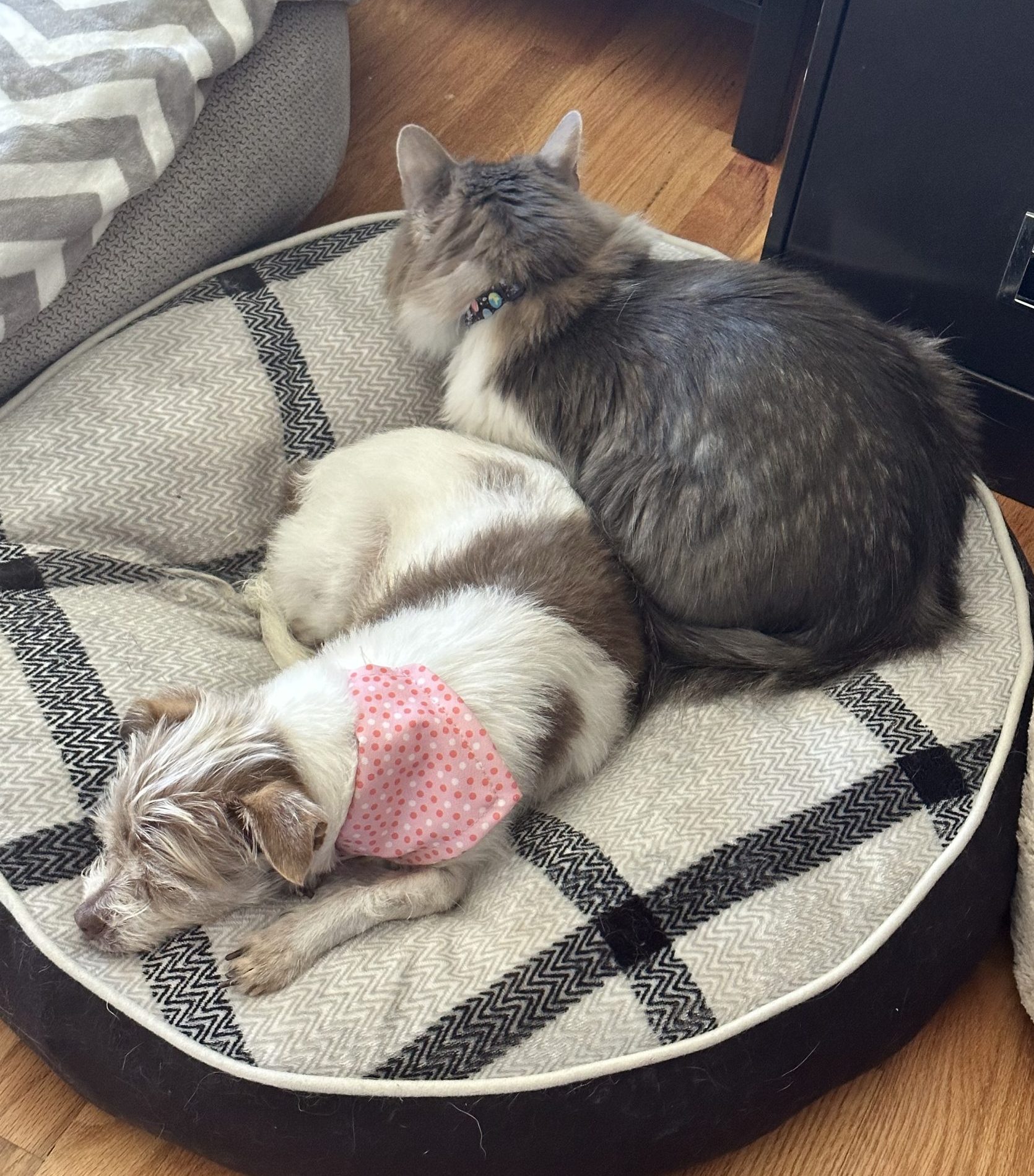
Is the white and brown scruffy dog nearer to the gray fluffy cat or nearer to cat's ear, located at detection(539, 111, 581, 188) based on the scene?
the gray fluffy cat

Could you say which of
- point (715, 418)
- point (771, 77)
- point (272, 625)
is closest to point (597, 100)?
point (771, 77)

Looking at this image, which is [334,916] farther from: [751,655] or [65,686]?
[751,655]

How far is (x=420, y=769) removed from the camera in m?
1.52

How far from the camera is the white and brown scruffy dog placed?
1438 mm

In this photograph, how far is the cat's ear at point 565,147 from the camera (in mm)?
2051

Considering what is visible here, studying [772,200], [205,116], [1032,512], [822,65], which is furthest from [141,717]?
[772,200]

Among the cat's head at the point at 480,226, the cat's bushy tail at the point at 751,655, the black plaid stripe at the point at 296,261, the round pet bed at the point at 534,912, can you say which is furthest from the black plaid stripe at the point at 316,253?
the cat's bushy tail at the point at 751,655

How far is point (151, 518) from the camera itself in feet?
6.63

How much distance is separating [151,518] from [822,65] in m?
1.42

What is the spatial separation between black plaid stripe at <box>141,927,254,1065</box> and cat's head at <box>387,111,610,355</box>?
111 cm

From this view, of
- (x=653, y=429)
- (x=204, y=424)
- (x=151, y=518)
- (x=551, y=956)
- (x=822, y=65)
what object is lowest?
(x=551, y=956)

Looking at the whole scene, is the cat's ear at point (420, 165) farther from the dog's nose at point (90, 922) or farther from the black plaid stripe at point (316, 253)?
the dog's nose at point (90, 922)

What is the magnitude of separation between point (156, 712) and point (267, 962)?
1.14ft

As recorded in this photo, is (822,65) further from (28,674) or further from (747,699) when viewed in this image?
(28,674)
